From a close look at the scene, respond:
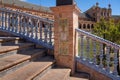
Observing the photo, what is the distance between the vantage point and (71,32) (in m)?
4.97

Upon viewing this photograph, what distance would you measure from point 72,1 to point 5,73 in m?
2.62

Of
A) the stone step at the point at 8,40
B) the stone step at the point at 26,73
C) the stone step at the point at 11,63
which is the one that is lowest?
the stone step at the point at 26,73

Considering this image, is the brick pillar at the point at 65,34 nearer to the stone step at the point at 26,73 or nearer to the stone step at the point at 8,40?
the stone step at the point at 26,73

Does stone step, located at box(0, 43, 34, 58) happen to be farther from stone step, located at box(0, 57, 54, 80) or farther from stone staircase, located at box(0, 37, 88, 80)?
stone step, located at box(0, 57, 54, 80)

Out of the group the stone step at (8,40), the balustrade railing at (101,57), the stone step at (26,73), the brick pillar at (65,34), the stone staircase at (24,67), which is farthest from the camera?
the stone step at (8,40)

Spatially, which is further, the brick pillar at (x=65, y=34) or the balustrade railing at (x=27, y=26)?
the balustrade railing at (x=27, y=26)

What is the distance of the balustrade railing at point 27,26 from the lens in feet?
19.3

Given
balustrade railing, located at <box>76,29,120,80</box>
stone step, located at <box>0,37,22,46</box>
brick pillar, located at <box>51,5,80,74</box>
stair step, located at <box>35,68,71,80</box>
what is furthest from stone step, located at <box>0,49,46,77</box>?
→ balustrade railing, located at <box>76,29,120,80</box>

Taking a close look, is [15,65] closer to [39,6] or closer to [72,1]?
[72,1]

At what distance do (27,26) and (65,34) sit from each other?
1974 mm

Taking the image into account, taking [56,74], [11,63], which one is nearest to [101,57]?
[56,74]

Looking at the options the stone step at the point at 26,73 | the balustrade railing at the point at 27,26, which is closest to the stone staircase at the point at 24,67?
the stone step at the point at 26,73

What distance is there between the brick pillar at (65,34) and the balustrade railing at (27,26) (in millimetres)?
687

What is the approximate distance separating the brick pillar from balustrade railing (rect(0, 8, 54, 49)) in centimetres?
69
